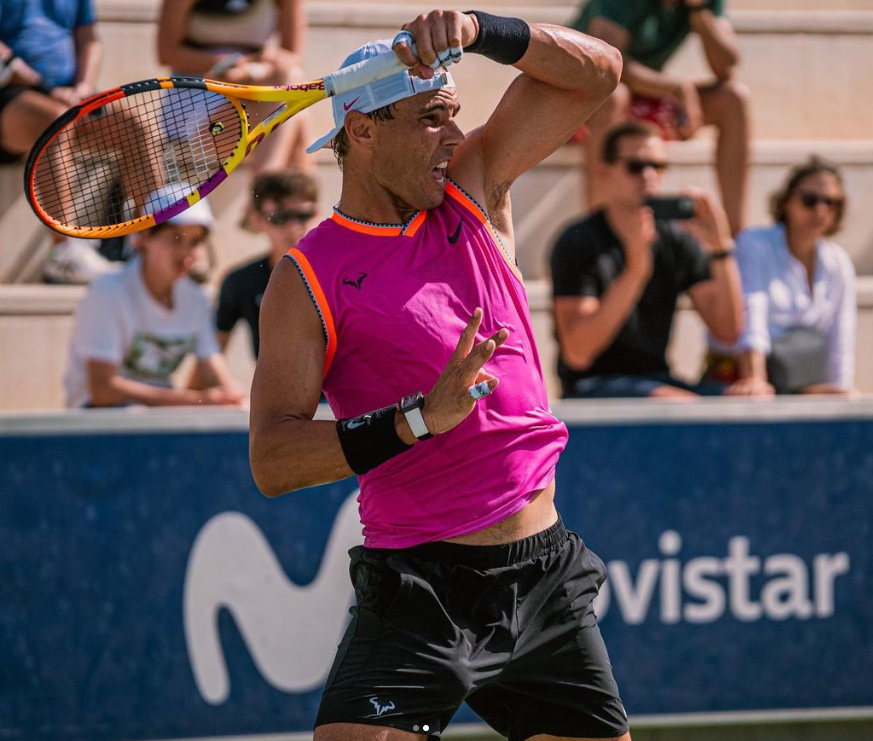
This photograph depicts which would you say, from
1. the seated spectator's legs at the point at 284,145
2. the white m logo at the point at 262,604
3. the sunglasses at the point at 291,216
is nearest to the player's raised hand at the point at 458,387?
the white m logo at the point at 262,604

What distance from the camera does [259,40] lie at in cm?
642

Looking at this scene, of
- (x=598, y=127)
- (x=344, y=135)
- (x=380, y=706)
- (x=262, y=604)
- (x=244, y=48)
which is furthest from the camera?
(x=598, y=127)

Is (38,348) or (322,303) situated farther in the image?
(38,348)

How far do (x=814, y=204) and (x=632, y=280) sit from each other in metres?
1.13

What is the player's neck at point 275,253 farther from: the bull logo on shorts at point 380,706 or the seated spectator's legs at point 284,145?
the bull logo on shorts at point 380,706

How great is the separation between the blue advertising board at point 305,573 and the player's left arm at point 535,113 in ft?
6.29

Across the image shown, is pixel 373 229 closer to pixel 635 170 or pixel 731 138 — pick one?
pixel 635 170

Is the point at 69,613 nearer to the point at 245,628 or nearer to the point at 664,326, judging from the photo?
the point at 245,628

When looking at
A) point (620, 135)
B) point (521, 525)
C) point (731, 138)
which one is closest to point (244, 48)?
point (620, 135)

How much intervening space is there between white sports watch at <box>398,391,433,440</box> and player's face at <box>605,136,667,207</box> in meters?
3.10

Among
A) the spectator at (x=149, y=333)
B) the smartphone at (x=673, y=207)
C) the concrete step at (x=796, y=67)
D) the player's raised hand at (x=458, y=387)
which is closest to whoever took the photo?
the player's raised hand at (x=458, y=387)

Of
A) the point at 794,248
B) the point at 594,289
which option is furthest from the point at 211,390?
the point at 794,248

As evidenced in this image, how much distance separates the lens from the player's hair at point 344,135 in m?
3.12

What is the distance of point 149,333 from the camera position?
5.48 m
